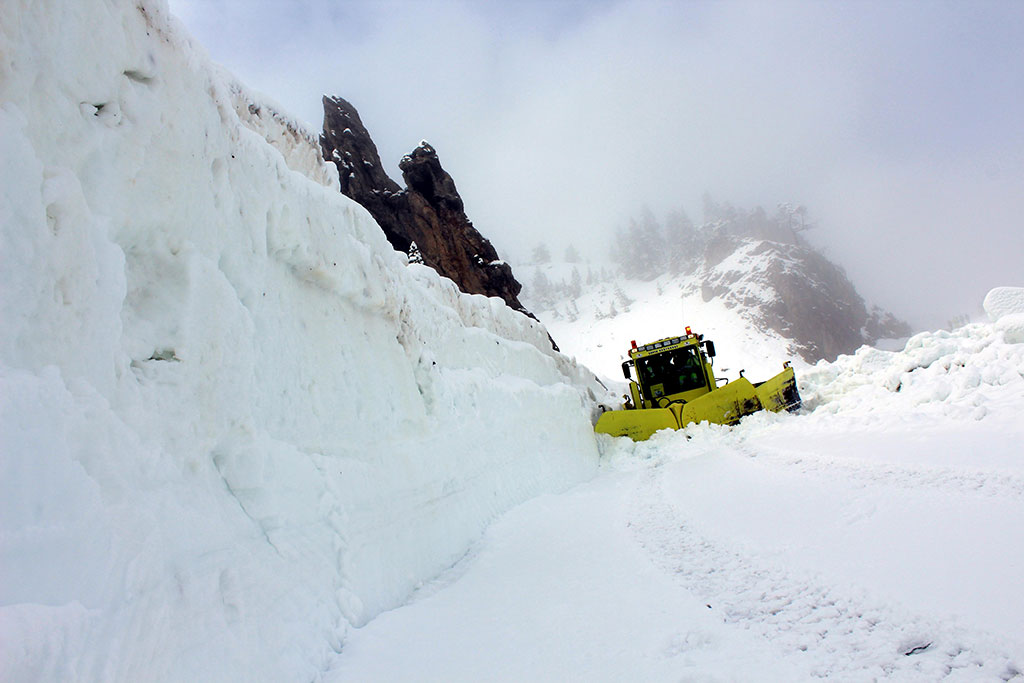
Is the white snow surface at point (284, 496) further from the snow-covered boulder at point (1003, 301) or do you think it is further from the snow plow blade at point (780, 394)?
the snow-covered boulder at point (1003, 301)

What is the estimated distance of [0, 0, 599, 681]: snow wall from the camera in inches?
74.9

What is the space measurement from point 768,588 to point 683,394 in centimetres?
1163

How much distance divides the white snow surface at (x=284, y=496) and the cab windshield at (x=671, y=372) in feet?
27.5

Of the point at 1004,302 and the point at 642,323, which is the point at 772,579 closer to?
the point at 1004,302

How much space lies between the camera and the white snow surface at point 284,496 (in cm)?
196

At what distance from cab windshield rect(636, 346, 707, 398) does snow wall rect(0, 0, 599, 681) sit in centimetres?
1044

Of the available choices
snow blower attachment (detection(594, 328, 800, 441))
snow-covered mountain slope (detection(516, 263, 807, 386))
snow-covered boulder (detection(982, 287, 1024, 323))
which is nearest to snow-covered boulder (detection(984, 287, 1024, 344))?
snow-covered boulder (detection(982, 287, 1024, 323))

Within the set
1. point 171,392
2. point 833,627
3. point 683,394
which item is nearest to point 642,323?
point 683,394

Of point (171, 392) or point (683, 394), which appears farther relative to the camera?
point (683, 394)

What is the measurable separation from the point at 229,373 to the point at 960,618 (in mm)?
3872

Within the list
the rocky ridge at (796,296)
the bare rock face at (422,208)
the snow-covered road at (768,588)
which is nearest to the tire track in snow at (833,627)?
the snow-covered road at (768,588)

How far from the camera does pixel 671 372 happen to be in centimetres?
1438

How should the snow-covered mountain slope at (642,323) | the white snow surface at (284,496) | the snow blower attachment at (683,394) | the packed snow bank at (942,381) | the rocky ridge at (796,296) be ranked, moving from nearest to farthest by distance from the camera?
the white snow surface at (284,496) < the packed snow bank at (942,381) < the snow blower attachment at (683,394) < the snow-covered mountain slope at (642,323) < the rocky ridge at (796,296)

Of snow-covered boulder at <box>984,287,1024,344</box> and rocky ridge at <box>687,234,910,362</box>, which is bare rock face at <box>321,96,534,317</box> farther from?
rocky ridge at <box>687,234,910,362</box>
